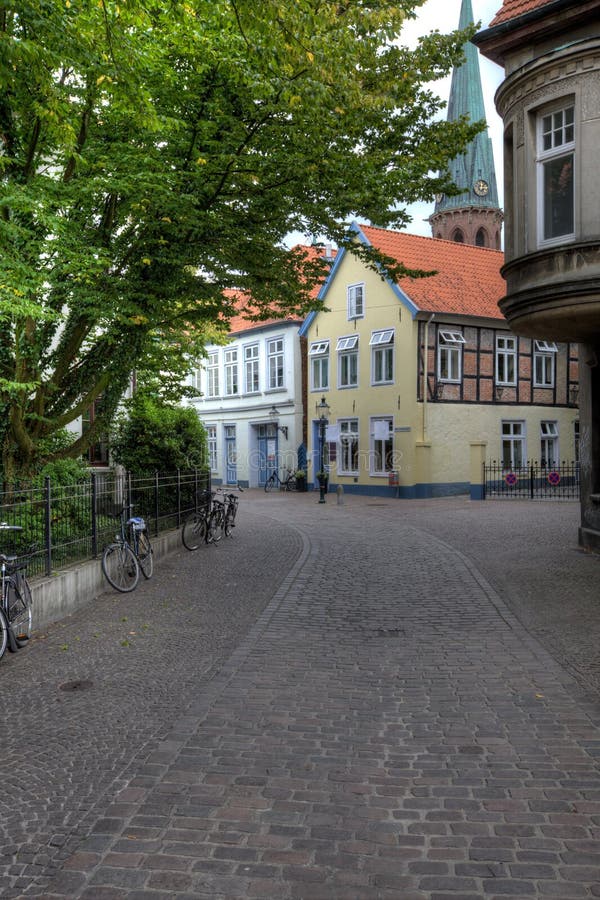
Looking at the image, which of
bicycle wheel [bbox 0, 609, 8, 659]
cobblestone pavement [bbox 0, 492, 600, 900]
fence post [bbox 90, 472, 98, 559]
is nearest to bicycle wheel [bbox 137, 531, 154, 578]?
fence post [bbox 90, 472, 98, 559]

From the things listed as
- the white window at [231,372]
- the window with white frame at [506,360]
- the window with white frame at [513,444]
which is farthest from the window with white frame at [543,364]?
the white window at [231,372]

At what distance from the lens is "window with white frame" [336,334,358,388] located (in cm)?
3244

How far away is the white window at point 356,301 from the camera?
105ft

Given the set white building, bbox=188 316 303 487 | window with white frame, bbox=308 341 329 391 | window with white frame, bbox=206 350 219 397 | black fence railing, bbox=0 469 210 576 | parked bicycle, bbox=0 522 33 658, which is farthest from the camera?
window with white frame, bbox=206 350 219 397

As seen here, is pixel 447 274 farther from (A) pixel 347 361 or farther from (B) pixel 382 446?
(B) pixel 382 446

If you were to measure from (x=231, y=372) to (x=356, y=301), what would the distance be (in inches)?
436

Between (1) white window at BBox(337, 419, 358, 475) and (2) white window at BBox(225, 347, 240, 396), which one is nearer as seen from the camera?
(1) white window at BBox(337, 419, 358, 475)

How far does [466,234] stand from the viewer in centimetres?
5466

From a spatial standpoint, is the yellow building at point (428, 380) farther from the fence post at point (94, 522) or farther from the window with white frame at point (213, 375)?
the fence post at point (94, 522)

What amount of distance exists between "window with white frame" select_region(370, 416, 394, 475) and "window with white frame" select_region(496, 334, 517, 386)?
16.3ft

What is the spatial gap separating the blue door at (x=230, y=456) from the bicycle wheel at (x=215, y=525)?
79.4ft

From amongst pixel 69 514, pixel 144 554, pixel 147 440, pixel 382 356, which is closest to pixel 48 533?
pixel 69 514

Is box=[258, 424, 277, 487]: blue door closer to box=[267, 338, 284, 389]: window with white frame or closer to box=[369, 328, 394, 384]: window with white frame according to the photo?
box=[267, 338, 284, 389]: window with white frame

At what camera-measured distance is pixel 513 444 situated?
31984mm
